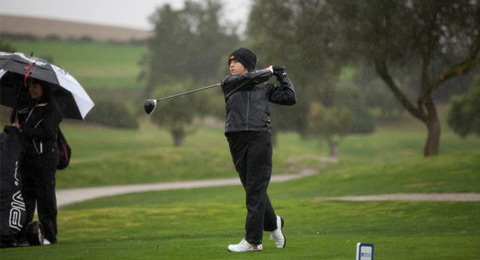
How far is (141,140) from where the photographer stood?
6638cm

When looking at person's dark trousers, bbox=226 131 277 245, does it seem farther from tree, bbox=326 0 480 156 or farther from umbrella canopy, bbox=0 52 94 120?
tree, bbox=326 0 480 156

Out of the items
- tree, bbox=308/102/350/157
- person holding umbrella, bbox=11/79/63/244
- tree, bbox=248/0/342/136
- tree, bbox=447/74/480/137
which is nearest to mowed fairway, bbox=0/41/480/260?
person holding umbrella, bbox=11/79/63/244

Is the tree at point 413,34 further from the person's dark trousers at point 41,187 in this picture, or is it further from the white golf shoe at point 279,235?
the white golf shoe at point 279,235

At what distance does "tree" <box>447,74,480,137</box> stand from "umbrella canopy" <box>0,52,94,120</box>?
35.0m

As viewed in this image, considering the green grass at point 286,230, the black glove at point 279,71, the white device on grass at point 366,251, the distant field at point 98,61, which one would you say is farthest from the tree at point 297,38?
the distant field at point 98,61

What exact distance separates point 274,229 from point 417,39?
19.8 meters

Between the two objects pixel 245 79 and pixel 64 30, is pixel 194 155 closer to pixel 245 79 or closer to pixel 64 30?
pixel 245 79

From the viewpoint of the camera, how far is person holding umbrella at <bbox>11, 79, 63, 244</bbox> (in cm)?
1258

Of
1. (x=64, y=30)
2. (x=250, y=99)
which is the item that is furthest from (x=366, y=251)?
(x=64, y=30)

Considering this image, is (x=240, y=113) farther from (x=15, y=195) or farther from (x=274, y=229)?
(x=15, y=195)

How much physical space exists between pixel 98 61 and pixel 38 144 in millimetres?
81426

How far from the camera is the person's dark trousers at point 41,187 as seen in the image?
12797mm

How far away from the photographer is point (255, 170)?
10234 millimetres

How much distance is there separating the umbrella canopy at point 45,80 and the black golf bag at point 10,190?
82cm
